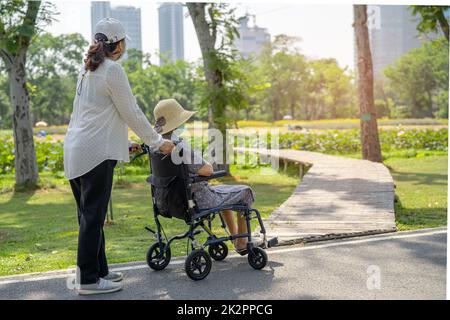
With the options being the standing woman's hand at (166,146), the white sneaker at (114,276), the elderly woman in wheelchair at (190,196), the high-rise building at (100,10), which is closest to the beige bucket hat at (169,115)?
the elderly woman in wheelchair at (190,196)

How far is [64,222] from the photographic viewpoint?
27.3 ft

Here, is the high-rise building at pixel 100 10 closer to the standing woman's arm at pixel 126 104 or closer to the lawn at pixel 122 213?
the lawn at pixel 122 213

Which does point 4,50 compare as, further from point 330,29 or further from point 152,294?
point 330,29

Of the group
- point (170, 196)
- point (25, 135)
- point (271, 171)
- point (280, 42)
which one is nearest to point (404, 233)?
point (170, 196)

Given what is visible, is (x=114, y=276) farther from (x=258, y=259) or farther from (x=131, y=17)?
(x=131, y=17)

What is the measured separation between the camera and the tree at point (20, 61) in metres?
11.3

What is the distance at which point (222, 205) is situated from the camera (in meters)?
4.76

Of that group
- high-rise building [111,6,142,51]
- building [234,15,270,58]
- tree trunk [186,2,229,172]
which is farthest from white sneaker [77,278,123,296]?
high-rise building [111,6,142,51]

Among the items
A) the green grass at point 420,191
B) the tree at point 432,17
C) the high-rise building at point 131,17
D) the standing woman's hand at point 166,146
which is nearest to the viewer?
the standing woman's hand at point 166,146

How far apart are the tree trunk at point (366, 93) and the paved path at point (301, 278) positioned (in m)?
10.8

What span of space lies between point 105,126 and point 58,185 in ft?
30.7

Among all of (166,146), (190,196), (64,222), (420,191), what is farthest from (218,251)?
(420,191)

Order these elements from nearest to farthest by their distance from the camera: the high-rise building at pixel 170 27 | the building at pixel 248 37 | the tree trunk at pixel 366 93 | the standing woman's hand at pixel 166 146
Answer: the standing woman's hand at pixel 166 146 < the building at pixel 248 37 < the high-rise building at pixel 170 27 < the tree trunk at pixel 366 93

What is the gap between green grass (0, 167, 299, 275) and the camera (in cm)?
571
